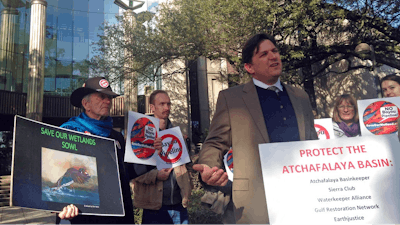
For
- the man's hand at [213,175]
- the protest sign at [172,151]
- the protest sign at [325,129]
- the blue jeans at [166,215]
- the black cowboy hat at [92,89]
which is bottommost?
the blue jeans at [166,215]

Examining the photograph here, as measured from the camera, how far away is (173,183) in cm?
392

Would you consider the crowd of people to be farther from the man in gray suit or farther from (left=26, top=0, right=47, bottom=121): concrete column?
(left=26, top=0, right=47, bottom=121): concrete column

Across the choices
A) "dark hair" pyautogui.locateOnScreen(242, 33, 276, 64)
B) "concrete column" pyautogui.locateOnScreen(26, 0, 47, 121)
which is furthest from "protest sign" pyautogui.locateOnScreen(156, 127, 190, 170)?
"concrete column" pyautogui.locateOnScreen(26, 0, 47, 121)

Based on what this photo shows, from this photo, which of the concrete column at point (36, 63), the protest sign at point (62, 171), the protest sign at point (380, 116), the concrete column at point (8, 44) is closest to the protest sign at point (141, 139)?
the protest sign at point (62, 171)

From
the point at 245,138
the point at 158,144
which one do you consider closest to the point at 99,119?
the point at 158,144

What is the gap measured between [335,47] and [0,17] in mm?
23618

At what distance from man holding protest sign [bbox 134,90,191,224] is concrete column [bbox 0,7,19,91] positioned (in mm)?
24356

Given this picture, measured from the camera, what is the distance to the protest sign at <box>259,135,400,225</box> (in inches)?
69.3

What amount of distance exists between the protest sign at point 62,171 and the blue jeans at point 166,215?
4.69ft

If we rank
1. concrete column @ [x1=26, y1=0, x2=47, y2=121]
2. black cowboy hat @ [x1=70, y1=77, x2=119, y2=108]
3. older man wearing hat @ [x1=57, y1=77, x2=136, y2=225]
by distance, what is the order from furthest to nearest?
concrete column @ [x1=26, y1=0, x2=47, y2=121] < black cowboy hat @ [x1=70, y1=77, x2=119, y2=108] < older man wearing hat @ [x1=57, y1=77, x2=136, y2=225]

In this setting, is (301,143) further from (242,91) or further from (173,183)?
(173,183)

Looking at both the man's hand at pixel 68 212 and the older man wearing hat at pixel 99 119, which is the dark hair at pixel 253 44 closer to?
the older man wearing hat at pixel 99 119

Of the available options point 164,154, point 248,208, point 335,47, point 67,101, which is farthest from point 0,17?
point 248,208

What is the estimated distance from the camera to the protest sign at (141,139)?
350 centimetres
